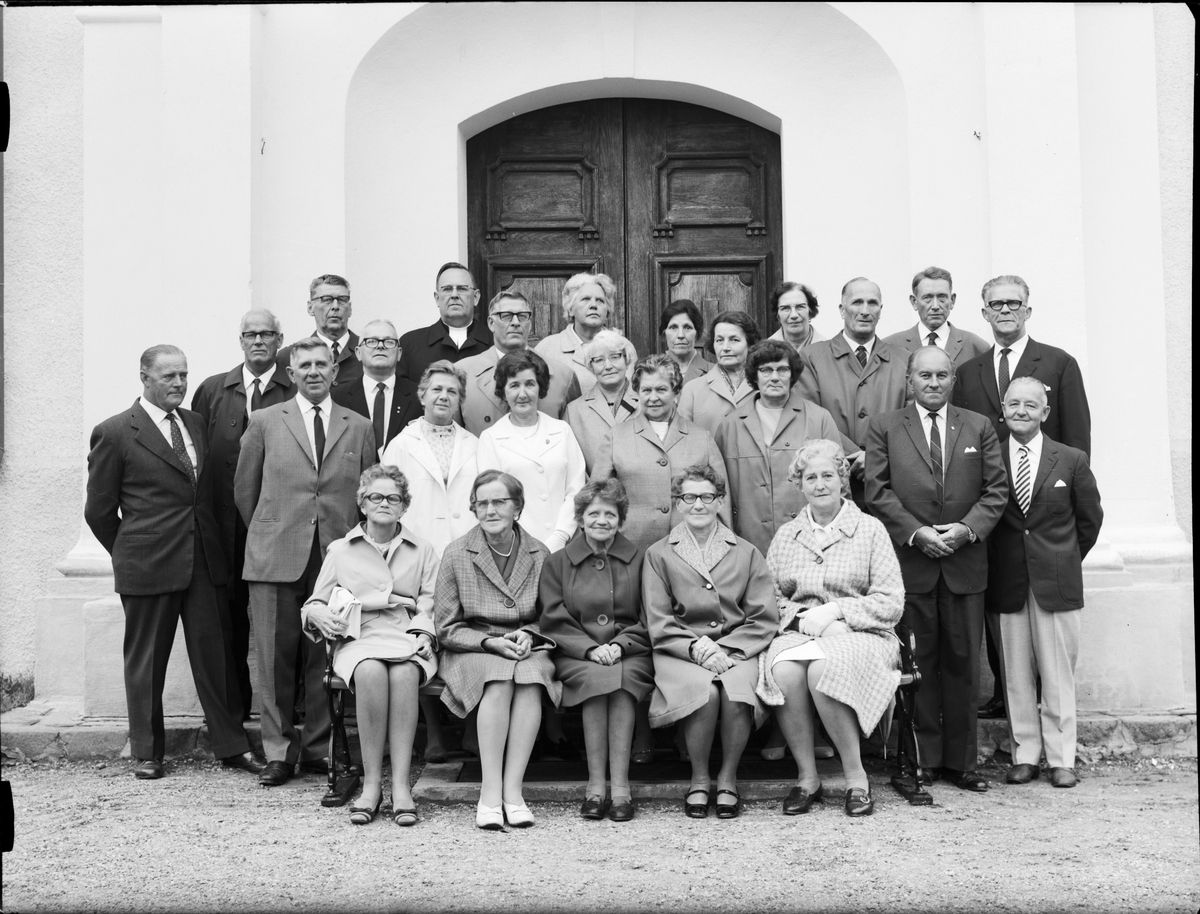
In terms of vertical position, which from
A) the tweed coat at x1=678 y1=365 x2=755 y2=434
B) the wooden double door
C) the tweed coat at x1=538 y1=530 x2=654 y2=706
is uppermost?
the wooden double door

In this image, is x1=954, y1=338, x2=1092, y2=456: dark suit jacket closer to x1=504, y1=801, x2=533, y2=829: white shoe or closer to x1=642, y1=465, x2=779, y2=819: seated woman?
x1=642, y1=465, x2=779, y2=819: seated woman

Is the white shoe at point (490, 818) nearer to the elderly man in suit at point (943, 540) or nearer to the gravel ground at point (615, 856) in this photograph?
the gravel ground at point (615, 856)

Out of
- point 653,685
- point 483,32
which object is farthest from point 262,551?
point 483,32

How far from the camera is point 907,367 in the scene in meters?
6.18

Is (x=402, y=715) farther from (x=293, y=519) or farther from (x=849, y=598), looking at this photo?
(x=849, y=598)

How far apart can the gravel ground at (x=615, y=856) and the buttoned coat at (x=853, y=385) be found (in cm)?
170

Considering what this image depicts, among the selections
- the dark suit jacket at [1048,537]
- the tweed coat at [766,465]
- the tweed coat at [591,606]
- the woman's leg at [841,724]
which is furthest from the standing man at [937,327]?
the tweed coat at [591,606]

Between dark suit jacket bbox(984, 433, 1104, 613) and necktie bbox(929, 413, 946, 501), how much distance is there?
1.15ft

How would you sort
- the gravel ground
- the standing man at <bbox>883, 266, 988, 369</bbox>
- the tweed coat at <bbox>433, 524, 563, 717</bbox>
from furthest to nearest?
1. the standing man at <bbox>883, 266, 988, 369</bbox>
2. the tweed coat at <bbox>433, 524, 563, 717</bbox>
3. the gravel ground

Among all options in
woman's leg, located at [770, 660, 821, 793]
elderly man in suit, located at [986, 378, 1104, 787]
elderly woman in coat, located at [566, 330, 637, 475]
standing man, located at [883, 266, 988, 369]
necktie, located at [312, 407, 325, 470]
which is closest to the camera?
woman's leg, located at [770, 660, 821, 793]

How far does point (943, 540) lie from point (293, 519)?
2897 mm

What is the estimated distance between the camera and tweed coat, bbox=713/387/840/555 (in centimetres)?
579

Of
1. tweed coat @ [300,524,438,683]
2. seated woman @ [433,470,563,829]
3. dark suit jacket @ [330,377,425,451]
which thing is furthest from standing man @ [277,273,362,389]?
seated woman @ [433,470,563,829]

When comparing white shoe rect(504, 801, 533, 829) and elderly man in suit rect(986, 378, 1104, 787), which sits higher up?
elderly man in suit rect(986, 378, 1104, 787)
